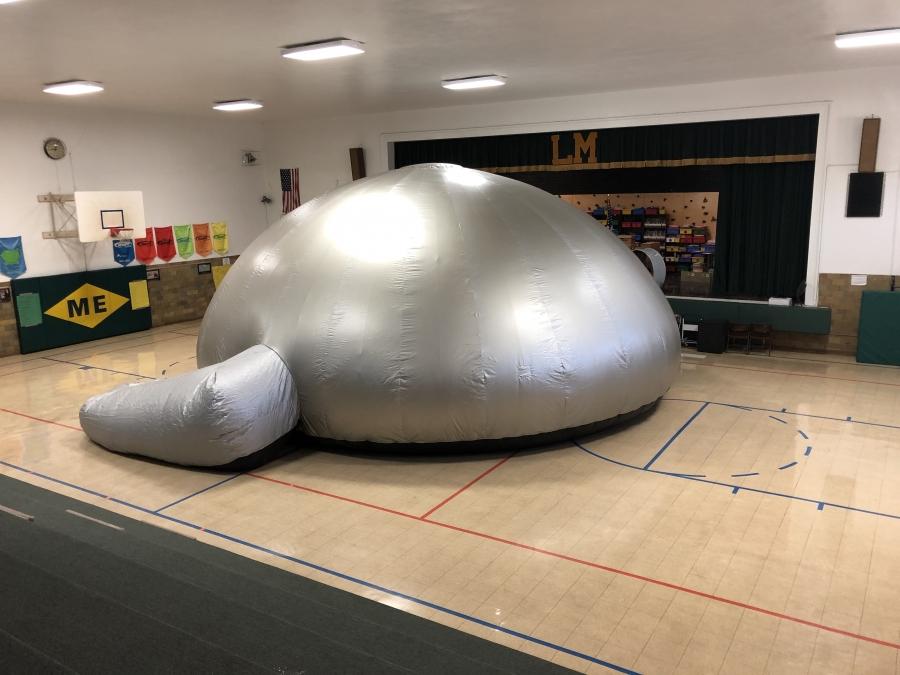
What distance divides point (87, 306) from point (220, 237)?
10.6 ft

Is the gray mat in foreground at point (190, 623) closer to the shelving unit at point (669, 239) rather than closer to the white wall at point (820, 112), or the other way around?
the white wall at point (820, 112)

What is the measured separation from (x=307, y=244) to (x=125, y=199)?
6423 mm

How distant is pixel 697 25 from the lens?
700 cm

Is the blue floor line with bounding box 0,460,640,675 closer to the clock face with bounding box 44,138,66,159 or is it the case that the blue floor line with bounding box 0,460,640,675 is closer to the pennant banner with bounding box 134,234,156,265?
the clock face with bounding box 44,138,66,159

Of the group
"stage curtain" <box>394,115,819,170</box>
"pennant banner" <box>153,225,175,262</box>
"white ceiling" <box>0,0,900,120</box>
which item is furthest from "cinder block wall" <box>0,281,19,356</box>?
"stage curtain" <box>394,115,819,170</box>

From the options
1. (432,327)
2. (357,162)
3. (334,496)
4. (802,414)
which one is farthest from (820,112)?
(334,496)

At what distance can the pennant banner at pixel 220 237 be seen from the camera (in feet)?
47.2

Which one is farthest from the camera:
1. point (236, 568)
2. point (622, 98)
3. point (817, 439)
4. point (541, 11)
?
point (622, 98)

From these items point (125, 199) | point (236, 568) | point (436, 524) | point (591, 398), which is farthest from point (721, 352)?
point (125, 199)

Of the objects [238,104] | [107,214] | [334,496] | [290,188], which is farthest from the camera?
[290,188]

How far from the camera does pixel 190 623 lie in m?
3.20

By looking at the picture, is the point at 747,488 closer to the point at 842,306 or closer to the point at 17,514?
the point at 17,514

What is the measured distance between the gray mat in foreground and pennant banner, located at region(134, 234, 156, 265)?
30.9 ft

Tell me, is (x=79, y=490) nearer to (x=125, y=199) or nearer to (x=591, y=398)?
(x=591, y=398)
